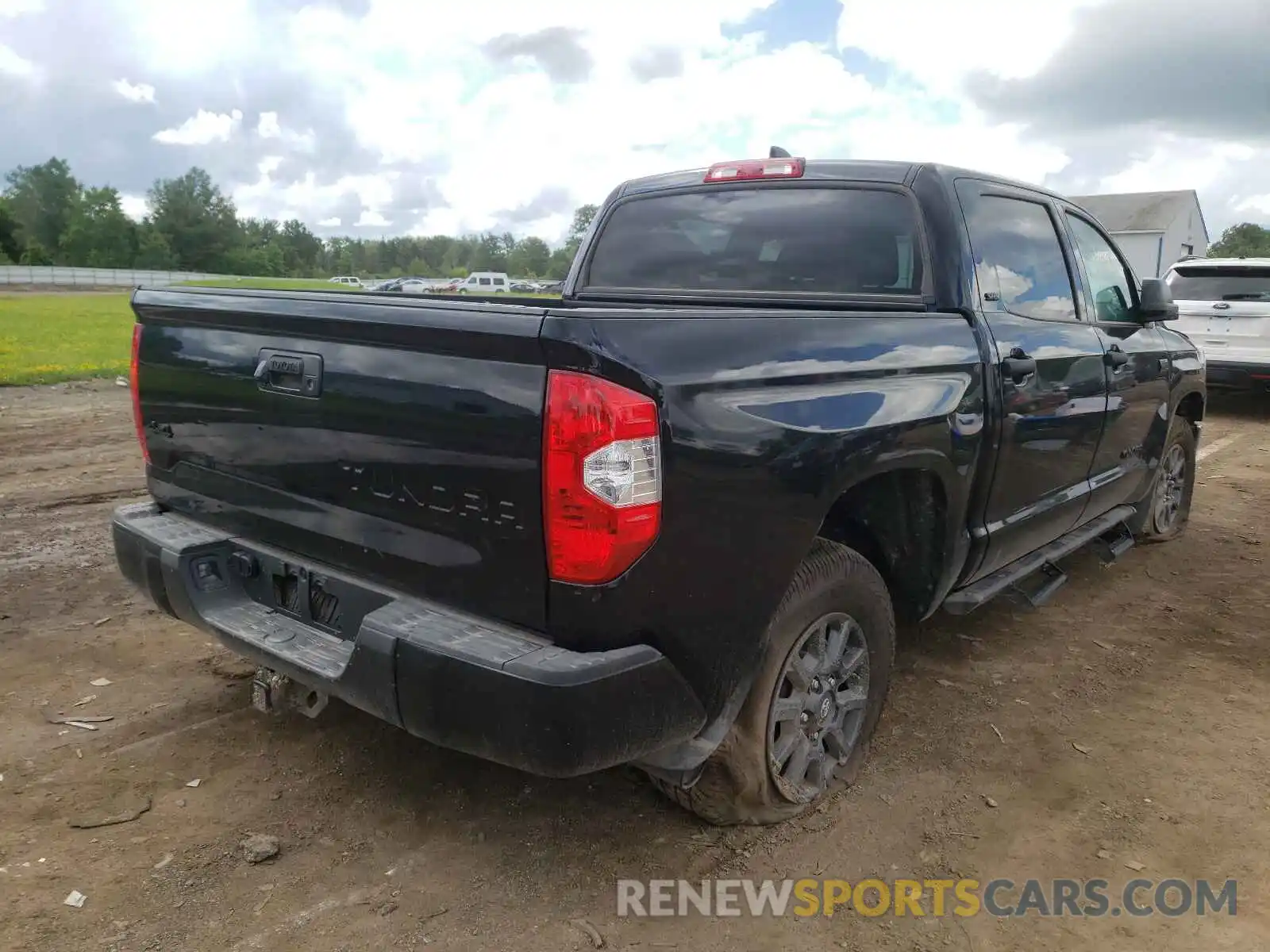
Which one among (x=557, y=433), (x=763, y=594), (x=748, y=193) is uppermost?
(x=748, y=193)

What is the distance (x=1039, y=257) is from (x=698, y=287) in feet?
4.63

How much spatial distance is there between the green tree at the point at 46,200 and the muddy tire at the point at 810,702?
4044 inches

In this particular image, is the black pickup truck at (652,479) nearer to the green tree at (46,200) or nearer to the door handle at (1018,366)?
the door handle at (1018,366)

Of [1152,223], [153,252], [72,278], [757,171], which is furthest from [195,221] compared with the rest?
[757,171]

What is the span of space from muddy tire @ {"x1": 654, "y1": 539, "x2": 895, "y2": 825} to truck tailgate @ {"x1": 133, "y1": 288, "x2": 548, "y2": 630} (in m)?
0.75

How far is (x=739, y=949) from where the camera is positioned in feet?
7.98

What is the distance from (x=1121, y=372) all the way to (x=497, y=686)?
3.48 meters

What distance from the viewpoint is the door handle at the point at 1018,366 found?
11.2ft

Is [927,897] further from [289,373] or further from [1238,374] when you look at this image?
[1238,374]

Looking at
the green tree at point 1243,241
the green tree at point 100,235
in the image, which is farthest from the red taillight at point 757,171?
the green tree at point 100,235

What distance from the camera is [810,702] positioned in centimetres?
290

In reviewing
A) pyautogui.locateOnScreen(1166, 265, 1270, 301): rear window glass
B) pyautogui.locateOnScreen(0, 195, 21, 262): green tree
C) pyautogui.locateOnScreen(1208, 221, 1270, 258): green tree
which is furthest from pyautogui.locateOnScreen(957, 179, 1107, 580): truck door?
pyautogui.locateOnScreen(0, 195, 21, 262): green tree

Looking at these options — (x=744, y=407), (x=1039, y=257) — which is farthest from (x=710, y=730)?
(x=1039, y=257)

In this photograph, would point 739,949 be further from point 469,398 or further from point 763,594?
point 469,398
